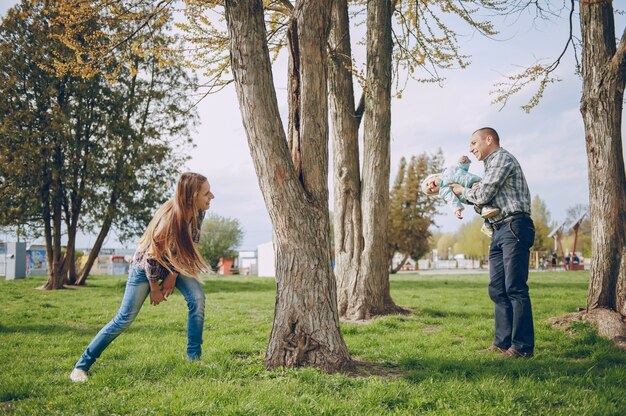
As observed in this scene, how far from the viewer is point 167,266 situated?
4832mm

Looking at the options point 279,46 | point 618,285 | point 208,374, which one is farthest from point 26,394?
point 279,46

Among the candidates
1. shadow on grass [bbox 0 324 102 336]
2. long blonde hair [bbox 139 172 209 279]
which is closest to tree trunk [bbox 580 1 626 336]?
long blonde hair [bbox 139 172 209 279]

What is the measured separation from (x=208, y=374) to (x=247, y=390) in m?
0.70

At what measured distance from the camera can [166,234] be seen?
16.0ft

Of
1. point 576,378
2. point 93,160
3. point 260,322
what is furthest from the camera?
point 93,160

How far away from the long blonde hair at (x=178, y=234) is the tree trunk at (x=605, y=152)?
5.54 m

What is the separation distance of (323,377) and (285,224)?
146cm

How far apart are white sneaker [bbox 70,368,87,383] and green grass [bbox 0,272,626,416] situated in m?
0.06

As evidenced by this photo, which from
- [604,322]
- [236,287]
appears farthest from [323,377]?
[236,287]

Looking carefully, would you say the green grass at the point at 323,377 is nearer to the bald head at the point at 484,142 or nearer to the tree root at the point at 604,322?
the tree root at the point at 604,322

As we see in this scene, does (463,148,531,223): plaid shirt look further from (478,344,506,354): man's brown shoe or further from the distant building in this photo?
the distant building

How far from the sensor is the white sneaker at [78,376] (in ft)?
15.6

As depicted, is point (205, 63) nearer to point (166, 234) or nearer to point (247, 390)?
point (166, 234)

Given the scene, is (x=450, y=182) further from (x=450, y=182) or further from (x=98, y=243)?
(x=98, y=243)
